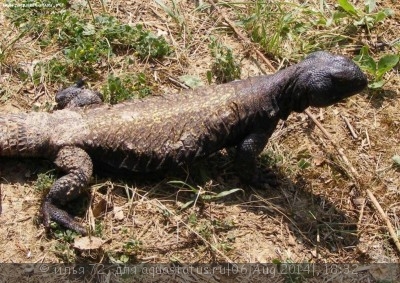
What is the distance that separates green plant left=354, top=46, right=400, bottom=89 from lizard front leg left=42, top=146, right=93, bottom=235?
11.1 ft

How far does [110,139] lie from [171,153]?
553 millimetres

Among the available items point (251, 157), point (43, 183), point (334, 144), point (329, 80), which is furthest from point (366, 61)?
point (43, 183)

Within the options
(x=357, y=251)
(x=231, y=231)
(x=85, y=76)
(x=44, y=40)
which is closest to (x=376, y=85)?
(x=357, y=251)

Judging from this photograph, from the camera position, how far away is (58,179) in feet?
17.3

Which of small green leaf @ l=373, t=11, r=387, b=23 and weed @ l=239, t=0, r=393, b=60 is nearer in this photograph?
weed @ l=239, t=0, r=393, b=60

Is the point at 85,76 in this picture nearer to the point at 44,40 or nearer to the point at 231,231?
the point at 44,40

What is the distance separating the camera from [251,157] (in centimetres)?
570

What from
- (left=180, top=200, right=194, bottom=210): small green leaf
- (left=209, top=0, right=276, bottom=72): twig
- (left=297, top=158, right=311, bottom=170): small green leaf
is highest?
(left=209, top=0, right=276, bottom=72): twig

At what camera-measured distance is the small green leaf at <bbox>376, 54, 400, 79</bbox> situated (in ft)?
22.8

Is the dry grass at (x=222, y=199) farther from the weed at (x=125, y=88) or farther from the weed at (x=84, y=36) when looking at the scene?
the weed at (x=125, y=88)

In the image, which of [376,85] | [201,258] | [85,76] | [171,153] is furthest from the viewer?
[376,85]

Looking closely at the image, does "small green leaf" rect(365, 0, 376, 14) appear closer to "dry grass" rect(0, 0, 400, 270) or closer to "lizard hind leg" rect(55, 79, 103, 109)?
"dry grass" rect(0, 0, 400, 270)

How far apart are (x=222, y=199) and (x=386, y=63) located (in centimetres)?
268

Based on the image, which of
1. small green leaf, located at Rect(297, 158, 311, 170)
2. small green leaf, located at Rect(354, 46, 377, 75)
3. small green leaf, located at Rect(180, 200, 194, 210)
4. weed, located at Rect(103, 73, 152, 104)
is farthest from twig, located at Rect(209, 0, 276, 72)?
small green leaf, located at Rect(180, 200, 194, 210)
